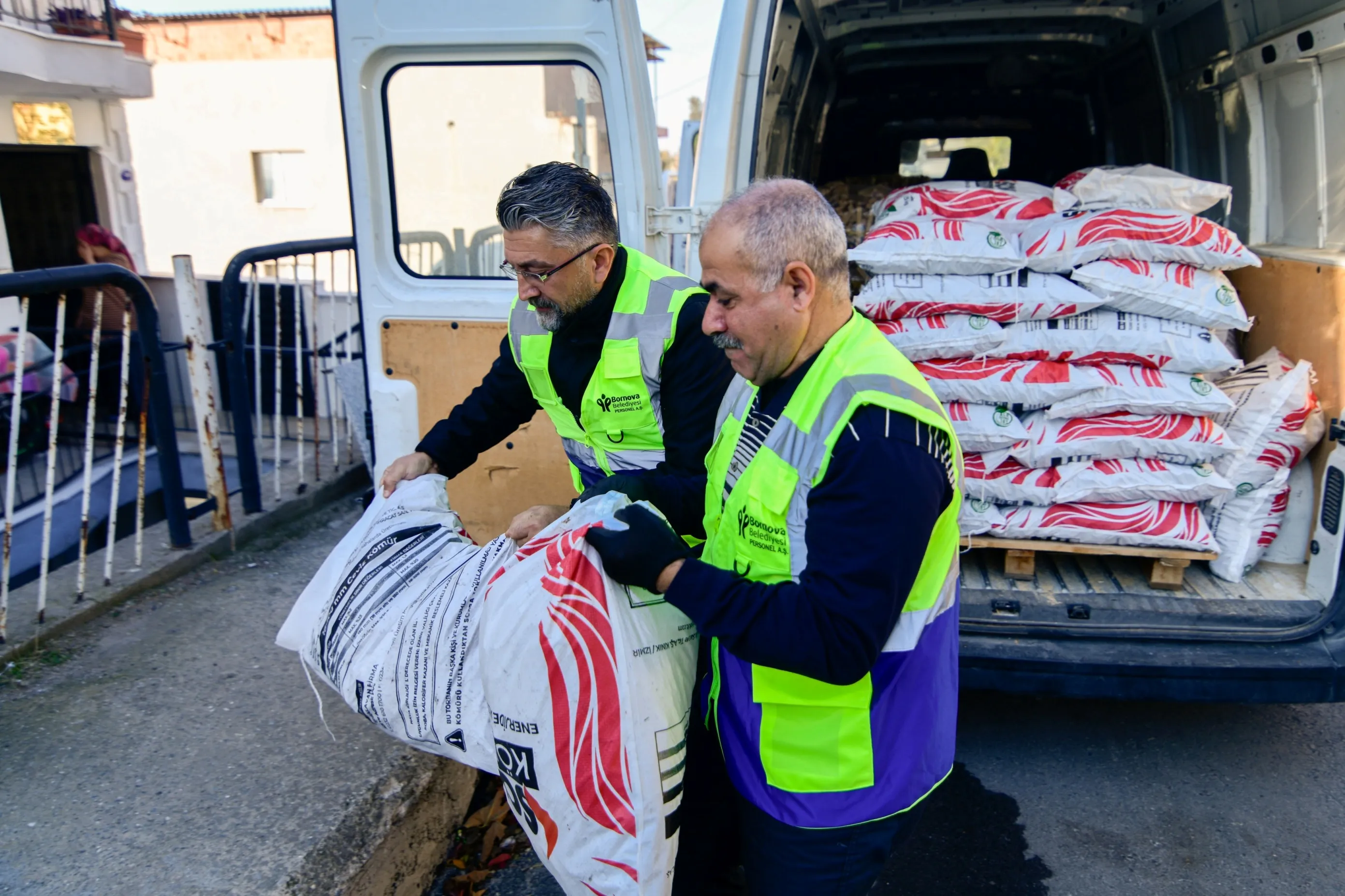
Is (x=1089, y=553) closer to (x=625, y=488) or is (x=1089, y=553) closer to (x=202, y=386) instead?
(x=625, y=488)

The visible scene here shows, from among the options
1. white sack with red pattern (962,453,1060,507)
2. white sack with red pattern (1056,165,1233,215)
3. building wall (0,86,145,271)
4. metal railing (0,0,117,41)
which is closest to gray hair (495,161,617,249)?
white sack with red pattern (962,453,1060,507)

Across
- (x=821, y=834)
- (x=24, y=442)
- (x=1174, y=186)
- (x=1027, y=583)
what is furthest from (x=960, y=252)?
(x=24, y=442)

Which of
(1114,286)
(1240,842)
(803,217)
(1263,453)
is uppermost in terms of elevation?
(803,217)

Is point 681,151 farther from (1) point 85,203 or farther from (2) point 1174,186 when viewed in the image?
(1) point 85,203

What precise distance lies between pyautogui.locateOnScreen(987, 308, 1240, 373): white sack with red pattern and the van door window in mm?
1504

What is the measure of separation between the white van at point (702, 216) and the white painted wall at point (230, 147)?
13914 mm

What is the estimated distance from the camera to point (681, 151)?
4621 mm

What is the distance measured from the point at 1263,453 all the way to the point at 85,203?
37.6ft

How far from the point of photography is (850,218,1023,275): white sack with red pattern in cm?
322

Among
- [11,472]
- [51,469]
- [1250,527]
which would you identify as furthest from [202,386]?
[1250,527]

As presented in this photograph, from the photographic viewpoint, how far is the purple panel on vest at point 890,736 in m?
1.56

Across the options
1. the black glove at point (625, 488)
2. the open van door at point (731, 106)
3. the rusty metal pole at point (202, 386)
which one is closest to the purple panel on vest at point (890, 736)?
the black glove at point (625, 488)

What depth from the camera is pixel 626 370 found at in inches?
83.3

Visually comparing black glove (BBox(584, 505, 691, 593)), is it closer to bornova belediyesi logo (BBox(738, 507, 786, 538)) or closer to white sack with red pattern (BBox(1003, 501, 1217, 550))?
bornova belediyesi logo (BBox(738, 507, 786, 538))
